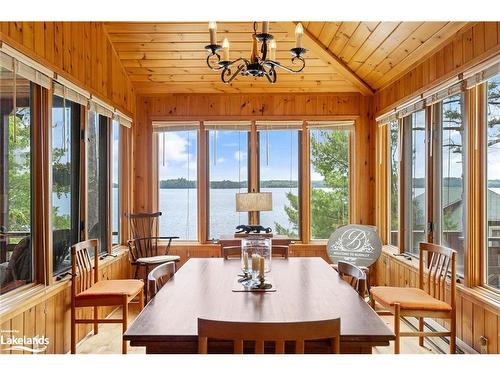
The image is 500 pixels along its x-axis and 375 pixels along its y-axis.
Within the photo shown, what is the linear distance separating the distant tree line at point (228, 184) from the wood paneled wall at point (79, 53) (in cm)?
101

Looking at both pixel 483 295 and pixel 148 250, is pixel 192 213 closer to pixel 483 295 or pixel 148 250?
pixel 148 250

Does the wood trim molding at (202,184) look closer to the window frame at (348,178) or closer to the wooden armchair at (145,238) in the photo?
the wooden armchair at (145,238)

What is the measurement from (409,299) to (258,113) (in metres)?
3.09

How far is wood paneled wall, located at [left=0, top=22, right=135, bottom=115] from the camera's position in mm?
2715

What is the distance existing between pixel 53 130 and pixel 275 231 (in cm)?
307

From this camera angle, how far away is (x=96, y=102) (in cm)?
390

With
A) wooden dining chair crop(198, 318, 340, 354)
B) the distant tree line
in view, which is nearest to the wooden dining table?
wooden dining chair crop(198, 318, 340, 354)

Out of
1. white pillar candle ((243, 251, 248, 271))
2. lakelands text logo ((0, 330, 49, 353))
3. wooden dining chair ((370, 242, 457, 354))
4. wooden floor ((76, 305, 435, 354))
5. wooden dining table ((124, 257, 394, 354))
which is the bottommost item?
wooden floor ((76, 305, 435, 354))

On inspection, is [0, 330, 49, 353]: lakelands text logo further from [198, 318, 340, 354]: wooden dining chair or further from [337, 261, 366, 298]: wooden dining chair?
[337, 261, 366, 298]: wooden dining chair

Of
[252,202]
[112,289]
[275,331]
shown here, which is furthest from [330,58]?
[275,331]

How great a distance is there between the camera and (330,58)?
4.61m

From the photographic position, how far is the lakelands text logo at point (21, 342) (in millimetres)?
2422

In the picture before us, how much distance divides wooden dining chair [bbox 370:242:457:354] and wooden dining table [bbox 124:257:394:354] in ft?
2.08

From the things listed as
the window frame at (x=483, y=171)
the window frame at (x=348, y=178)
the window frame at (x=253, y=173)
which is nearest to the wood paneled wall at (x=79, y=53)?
the window frame at (x=253, y=173)
